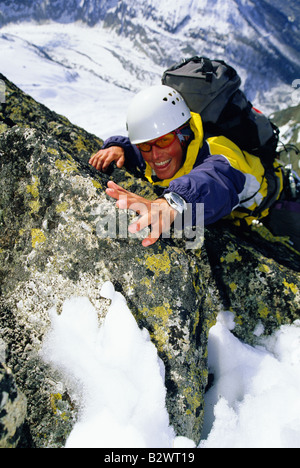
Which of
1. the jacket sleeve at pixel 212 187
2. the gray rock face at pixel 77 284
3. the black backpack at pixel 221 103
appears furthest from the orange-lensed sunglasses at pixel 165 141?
the gray rock face at pixel 77 284

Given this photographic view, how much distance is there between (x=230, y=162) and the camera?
326 cm

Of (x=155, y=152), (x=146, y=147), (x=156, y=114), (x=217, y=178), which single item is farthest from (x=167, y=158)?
(x=217, y=178)

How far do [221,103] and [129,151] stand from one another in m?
1.54

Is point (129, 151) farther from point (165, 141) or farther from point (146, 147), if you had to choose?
point (165, 141)

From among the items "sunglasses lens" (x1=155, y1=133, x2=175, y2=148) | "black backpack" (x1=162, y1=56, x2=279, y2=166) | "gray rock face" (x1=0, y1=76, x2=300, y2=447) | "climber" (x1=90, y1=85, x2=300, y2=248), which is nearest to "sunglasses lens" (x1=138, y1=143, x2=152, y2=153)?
"climber" (x1=90, y1=85, x2=300, y2=248)

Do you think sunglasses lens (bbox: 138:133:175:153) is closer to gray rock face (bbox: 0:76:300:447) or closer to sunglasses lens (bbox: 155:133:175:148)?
sunglasses lens (bbox: 155:133:175:148)

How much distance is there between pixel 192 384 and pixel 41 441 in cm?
126

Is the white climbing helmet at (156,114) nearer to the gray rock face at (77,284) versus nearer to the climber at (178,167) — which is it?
the climber at (178,167)

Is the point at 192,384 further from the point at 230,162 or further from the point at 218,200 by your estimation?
the point at 230,162

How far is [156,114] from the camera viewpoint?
3.69 m

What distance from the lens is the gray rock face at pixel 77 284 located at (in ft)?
7.31

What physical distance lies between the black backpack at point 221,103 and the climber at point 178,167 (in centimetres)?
19

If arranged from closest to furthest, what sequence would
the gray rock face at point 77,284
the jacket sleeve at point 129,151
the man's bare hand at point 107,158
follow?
the gray rock face at point 77,284
the man's bare hand at point 107,158
the jacket sleeve at point 129,151
